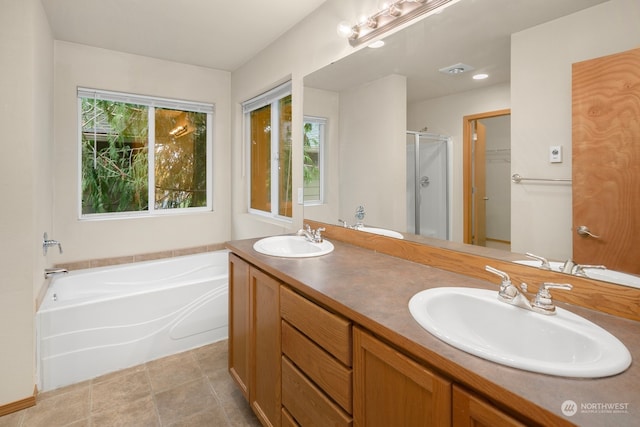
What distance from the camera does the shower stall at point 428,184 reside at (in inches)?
58.2

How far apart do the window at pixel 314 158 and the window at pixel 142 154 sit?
173 centimetres

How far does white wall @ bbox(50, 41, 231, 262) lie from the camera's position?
281cm

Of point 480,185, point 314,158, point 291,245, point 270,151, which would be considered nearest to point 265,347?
point 291,245

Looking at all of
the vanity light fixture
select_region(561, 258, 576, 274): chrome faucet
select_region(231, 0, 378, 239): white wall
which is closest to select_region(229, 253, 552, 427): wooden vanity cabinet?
select_region(561, 258, 576, 274): chrome faucet

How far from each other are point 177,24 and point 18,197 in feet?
5.29

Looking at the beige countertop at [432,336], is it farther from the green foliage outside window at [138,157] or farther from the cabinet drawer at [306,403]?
the green foliage outside window at [138,157]

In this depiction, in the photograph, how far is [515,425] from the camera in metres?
0.60

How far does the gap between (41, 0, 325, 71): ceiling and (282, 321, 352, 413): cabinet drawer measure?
6.79ft

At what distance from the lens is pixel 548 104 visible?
43.2 inches

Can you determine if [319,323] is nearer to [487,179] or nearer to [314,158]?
[487,179]

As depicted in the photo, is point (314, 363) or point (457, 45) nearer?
point (314, 363)

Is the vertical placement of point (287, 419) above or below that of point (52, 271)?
below

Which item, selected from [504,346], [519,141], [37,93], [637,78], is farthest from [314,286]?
[37,93]

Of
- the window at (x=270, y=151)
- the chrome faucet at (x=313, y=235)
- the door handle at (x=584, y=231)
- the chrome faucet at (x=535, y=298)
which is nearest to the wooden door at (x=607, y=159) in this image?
the door handle at (x=584, y=231)
